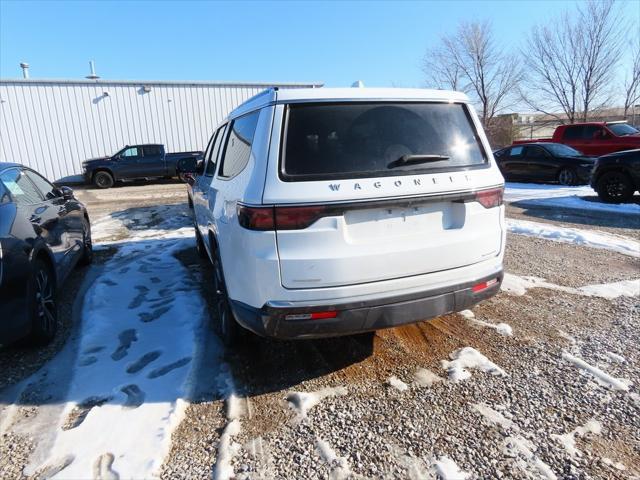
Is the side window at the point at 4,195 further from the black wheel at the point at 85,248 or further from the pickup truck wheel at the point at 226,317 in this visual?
the black wheel at the point at 85,248

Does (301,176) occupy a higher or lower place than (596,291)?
higher

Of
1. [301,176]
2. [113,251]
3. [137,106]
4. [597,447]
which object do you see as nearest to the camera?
[597,447]

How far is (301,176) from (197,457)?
5.21ft

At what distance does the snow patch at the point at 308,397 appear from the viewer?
266 centimetres

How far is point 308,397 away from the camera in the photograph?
109 inches

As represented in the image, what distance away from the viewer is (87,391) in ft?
9.51

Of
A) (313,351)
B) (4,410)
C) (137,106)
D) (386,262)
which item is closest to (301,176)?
(386,262)

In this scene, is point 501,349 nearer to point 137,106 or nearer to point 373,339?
point 373,339

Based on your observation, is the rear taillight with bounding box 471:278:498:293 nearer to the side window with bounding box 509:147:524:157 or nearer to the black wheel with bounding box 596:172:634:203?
the black wheel with bounding box 596:172:634:203

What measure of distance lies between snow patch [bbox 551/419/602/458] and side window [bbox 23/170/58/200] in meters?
5.19

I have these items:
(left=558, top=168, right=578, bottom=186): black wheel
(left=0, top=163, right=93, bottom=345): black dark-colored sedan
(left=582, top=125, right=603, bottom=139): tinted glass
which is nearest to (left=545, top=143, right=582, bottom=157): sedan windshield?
(left=558, top=168, right=578, bottom=186): black wheel

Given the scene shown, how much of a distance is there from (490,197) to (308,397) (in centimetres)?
176

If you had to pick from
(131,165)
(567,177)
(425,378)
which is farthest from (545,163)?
(131,165)

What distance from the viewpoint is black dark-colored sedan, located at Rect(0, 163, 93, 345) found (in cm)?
302
